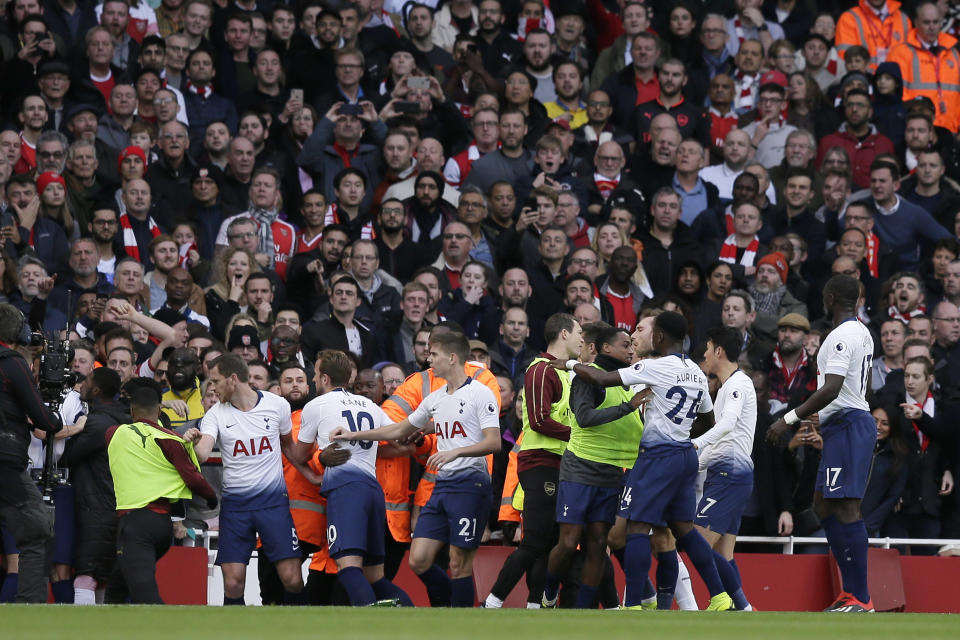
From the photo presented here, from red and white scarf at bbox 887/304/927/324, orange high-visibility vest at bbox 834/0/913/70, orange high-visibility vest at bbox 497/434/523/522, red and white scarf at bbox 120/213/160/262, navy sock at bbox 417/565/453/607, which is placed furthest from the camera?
orange high-visibility vest at bbox 834/0/913/70

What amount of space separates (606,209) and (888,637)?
32.8 ft

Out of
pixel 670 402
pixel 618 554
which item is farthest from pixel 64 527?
pixel 670 402

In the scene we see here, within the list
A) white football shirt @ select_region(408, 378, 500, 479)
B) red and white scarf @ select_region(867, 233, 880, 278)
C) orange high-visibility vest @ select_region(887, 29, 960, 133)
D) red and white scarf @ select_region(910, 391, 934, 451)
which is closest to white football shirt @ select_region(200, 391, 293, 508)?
white football shirt @ select_region(408, 378, 500, 479)

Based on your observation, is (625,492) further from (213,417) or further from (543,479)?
(213,417)

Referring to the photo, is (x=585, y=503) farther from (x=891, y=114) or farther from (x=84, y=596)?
(x=891, y=114)

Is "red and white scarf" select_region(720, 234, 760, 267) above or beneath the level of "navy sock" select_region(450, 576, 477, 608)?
above

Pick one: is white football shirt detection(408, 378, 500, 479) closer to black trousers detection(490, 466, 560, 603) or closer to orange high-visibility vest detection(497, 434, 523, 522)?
black trousers detection(490, 466, 560, 603)

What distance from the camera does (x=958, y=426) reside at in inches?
546

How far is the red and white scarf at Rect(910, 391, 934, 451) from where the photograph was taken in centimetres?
1391

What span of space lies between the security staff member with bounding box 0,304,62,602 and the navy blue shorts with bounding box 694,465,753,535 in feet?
15.5

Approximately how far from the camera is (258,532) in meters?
11.2

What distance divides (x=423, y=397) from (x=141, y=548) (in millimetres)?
2444

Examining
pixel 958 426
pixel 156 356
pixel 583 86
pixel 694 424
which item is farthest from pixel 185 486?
pixel 583 86

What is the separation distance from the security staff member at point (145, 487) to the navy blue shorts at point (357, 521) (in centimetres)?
86
